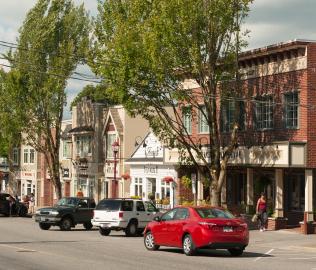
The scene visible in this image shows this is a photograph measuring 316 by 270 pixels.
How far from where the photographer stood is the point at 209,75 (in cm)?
3225

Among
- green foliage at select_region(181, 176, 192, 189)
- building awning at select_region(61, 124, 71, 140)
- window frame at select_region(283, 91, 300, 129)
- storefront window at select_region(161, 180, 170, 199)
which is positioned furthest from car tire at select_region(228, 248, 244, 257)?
building awning at select_region(61, 124, 71, 140)

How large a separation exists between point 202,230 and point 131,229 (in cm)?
1130

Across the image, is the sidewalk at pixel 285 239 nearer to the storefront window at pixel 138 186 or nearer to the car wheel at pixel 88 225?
the car wheel at pixel 88 225

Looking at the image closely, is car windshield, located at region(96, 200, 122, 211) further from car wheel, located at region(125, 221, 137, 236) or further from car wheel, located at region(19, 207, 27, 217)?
car wheel, located at region(19, 207, 27, 217)

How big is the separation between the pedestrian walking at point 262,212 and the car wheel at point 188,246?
11583 mm

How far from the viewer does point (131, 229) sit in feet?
103

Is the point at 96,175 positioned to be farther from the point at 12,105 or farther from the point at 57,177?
the point at 12,105

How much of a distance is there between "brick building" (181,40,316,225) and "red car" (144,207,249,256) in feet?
36.8

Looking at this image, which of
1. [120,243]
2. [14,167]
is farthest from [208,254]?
[14,167]

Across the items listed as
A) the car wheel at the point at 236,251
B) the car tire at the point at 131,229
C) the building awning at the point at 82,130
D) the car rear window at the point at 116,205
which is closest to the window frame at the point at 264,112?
the car rear window at the point at 116,205

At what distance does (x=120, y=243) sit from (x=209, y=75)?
31.0 ft

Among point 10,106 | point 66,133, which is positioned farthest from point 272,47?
point 66,133

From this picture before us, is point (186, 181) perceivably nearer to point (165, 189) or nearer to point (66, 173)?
point (165, 189)

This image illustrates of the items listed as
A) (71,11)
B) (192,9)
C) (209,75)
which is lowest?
(209,75)
